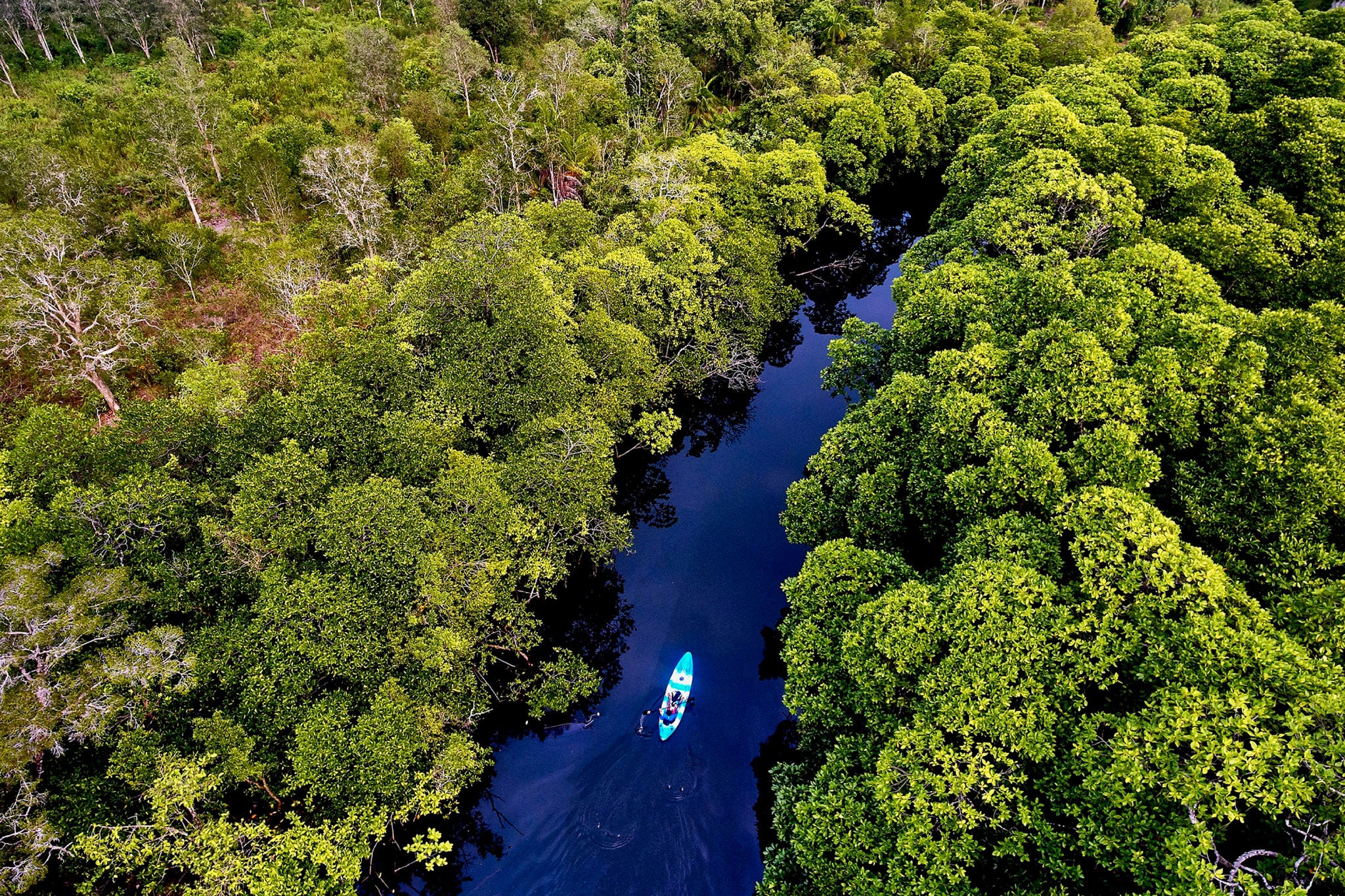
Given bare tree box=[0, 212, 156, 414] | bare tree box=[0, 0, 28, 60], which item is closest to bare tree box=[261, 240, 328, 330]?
bare tree box=[0, 212, 156, 414]

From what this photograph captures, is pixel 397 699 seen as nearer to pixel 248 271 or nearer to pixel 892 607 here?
pixel 892 607

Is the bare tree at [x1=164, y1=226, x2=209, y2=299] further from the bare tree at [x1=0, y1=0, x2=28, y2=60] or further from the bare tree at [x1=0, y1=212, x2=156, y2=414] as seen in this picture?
the bare tree at [x1=0, y1=0, x2=28, y2=60]

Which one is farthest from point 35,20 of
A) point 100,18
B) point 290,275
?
point 290,275

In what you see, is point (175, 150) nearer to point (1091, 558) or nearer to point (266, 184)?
point (266, 184)

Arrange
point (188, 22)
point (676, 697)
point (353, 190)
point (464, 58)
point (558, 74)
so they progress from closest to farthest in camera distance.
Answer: point (676, 697), point (353, 190), point (558, 74), point (464, 58), point (188, 22)

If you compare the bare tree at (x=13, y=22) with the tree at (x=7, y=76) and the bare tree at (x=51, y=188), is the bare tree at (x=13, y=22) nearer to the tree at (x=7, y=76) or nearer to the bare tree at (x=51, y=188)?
the tree at (x=7, y=76)
